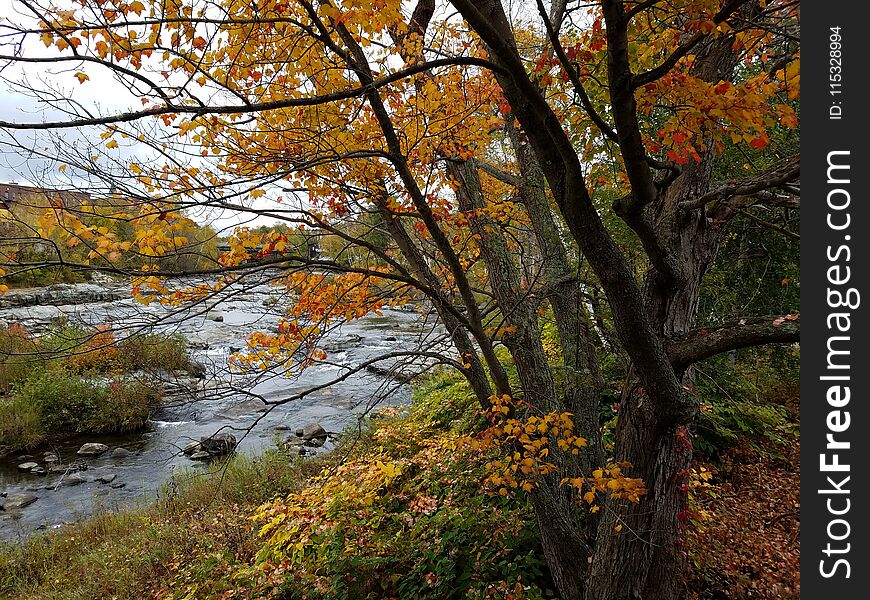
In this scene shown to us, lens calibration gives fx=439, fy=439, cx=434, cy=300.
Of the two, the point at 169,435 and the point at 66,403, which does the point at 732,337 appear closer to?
the point at 169,435

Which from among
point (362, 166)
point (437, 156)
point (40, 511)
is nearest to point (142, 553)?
point (40, 511)

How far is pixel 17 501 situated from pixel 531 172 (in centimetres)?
993

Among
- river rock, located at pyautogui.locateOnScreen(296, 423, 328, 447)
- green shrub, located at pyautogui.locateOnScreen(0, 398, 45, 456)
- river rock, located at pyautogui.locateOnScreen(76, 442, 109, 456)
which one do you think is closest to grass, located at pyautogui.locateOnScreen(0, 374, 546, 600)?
river rock, located at pyautogui.locateOnScreen(296, 423, 328, 447)

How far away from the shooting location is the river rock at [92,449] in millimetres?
9312

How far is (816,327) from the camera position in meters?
1.84

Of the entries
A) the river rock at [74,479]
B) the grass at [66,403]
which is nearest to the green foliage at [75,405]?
the grass at [66,403]

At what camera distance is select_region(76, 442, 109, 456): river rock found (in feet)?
30.6

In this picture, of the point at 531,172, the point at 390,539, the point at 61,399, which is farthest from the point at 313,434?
the point at 531,172

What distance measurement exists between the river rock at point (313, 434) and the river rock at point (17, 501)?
452 centimetres

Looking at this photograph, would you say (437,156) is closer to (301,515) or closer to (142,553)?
(301,515)

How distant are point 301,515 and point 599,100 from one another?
15.8ft

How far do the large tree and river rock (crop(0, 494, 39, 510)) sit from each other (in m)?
7.03

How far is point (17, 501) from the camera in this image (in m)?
7.54

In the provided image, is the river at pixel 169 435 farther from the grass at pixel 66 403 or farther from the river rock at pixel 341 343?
the grass at pixel 66 403
